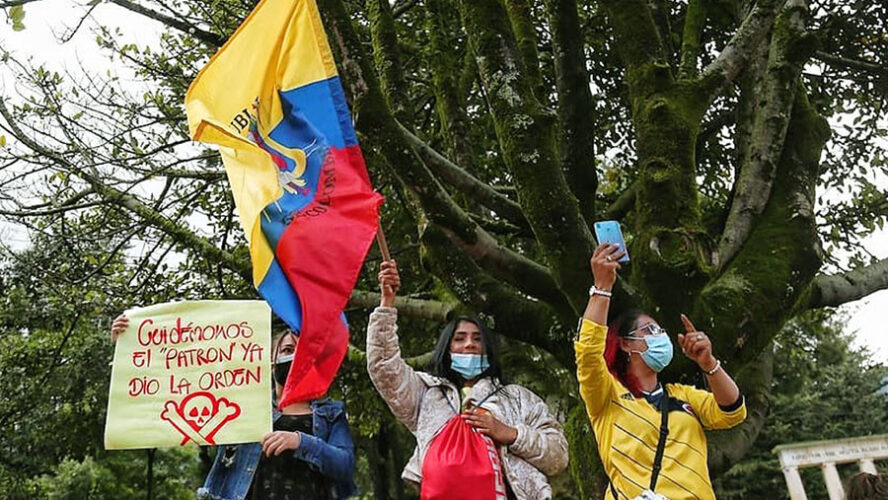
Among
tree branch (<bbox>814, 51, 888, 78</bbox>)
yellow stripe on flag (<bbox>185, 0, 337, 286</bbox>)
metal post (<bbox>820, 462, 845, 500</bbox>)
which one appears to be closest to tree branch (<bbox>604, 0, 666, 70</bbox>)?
yellow stripe on flag (<bbox>185, 0, 337, 286</bbox>)

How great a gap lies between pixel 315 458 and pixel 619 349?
5.14 feet

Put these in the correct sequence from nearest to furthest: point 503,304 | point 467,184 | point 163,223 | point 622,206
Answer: point 467,184 → point 503,304 → point 622,206 → point 163,223

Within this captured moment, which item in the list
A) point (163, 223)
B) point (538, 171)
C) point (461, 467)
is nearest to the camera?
point (461, 467)

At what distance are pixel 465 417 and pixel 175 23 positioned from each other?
5411 mm

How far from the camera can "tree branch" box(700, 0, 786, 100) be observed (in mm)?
5188

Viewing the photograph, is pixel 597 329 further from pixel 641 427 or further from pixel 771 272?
pixel 771 272

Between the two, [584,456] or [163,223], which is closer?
[584,456]

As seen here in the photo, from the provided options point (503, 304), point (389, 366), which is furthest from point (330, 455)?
point (503, 304)

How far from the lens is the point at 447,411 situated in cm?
336

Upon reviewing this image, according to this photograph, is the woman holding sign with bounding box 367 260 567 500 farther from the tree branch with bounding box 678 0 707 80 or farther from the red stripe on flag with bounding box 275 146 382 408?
the tree branch with bounding box 678 0 707 80

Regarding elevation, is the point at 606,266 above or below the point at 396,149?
below

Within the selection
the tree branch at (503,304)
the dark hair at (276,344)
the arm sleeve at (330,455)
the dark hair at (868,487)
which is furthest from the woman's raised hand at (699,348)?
the dark hair at (276,344)

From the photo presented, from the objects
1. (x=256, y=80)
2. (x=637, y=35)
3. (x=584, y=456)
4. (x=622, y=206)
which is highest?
(x=637, y=35)

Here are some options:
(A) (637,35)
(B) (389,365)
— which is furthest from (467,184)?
(B) (389,365)
